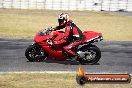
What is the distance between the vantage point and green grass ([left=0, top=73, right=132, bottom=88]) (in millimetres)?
11289

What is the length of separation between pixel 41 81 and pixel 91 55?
3621 mm

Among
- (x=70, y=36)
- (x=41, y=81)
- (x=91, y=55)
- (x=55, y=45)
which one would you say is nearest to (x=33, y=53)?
(x=55, y=45)

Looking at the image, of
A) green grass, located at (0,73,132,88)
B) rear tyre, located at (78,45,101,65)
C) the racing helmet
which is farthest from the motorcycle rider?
green grass, located at (0,73,132,88)

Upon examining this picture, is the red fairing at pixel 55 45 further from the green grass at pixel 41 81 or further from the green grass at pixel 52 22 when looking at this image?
the green grass at pixel 52 22

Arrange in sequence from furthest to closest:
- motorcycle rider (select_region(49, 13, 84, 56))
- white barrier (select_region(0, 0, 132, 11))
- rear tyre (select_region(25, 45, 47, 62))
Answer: white barrier (select_region(0, 0, 132, 11)), rear tyre (select_region(25, 45, 47, 62)), motorcycle rider (select_region(49, 13, 84, 56))

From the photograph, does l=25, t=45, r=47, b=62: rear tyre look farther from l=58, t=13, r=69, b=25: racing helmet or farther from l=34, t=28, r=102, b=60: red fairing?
l=58, t=13, r=69, b=25: racing helmet

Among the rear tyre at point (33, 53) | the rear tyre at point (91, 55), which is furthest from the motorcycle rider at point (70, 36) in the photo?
the rear tyre at point (33, 53)

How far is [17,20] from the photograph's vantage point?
28672mm

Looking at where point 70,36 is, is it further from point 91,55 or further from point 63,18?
point 91,55

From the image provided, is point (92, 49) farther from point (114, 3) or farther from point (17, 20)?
point (114, 3)

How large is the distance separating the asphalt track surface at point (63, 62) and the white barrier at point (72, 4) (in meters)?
14.6

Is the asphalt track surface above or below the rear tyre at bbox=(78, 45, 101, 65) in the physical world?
below

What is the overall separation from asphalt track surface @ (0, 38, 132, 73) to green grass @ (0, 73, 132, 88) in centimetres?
129

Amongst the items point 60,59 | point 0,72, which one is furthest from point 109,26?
point 0,72
